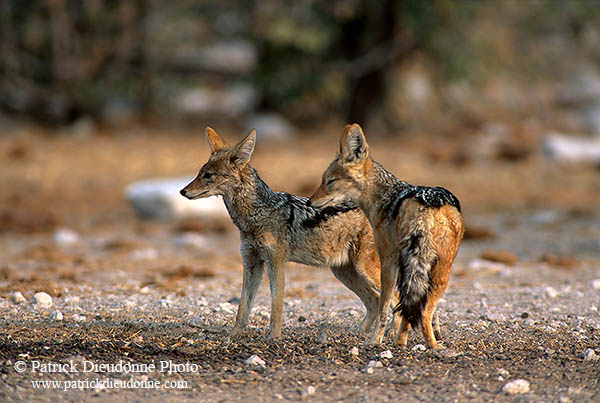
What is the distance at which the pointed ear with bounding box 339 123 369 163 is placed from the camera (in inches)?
267

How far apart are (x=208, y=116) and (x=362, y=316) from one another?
15.7m

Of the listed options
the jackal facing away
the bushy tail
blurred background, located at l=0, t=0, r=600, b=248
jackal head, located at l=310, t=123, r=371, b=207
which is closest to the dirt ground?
blurred background, located at l=0, t=0, r=600, b=248

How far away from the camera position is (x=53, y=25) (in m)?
19.7

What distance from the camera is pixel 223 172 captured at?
7090 mm

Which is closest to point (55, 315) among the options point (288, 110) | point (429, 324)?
point (429, 324)

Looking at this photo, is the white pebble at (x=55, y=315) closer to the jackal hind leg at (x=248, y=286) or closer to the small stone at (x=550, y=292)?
the jackal hind leg at (x=248, y=286)

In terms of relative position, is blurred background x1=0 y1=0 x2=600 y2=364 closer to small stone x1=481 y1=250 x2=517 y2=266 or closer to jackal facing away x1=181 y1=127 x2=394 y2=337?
small stone x1=481 y1=250 x2=517 y2=266

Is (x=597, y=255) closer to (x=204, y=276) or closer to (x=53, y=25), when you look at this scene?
(x=204, y=276)

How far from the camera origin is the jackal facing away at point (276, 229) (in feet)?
23.1

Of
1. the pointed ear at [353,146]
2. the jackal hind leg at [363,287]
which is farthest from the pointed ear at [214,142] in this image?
the jackal hind leg at [363,287]

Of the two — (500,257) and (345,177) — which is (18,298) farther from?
(500,257)

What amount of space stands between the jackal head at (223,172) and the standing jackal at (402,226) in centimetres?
73

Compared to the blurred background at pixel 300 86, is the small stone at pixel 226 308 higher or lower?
lower

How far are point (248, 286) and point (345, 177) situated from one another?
4.24ft
